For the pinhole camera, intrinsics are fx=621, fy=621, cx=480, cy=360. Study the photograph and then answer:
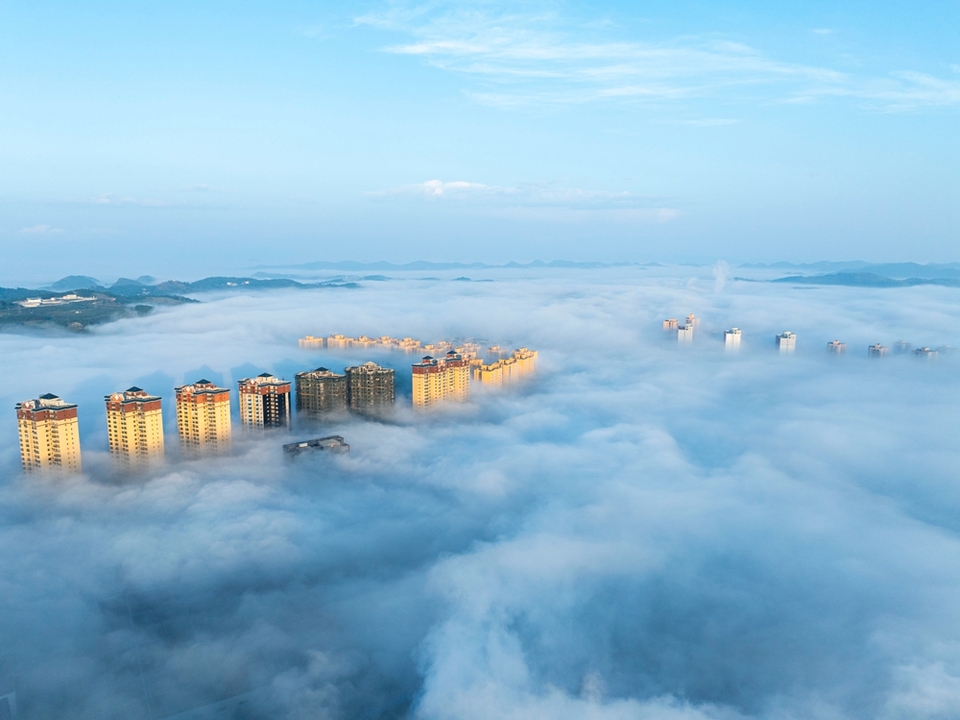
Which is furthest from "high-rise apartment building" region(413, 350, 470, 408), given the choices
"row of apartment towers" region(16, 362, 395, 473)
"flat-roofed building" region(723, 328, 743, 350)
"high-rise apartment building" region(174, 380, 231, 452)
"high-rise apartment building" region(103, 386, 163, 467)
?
"flat-roofed building" region(723, 328, 743, 350)

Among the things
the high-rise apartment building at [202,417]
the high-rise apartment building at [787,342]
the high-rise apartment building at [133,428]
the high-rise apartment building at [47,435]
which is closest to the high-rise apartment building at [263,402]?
the high-rise apartment building at [202,417]

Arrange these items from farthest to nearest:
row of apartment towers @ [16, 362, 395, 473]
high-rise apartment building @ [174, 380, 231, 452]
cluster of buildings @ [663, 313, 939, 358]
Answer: cluster of buildings @ [663, 313, 939, 358]
high-rise apartment building @ [174, 380, 231, 452]
row of apartment towers @ [16, 362, 395, 473]

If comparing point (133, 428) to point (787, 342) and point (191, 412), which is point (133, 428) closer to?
point (191, 412)

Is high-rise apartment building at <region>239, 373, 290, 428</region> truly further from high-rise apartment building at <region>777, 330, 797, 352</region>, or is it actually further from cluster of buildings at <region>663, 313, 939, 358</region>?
high-rise apartment building at <region>777, 330, 797, 352</region>

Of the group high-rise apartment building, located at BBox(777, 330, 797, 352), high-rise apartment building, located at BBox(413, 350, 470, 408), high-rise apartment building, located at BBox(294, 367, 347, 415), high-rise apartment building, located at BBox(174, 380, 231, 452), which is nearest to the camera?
high-rise apartment building, located at BBox(174, 380, 231, 452)

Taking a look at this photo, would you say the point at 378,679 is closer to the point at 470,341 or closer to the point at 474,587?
the point at 474,587
